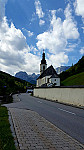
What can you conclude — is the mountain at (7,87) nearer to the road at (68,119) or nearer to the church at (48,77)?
the road at (68,119)

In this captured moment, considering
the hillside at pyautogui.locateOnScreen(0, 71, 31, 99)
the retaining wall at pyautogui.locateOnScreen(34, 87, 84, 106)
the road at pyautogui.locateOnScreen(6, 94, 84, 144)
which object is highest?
the hillside at pyautogui.locateOnScreen(0, 71, 31, 99)

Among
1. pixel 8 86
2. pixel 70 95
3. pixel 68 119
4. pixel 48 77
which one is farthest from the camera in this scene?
pixel 48 77

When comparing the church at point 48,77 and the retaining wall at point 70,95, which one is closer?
the retaining wall at point 70,95

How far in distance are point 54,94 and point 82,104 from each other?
9287 millimetres

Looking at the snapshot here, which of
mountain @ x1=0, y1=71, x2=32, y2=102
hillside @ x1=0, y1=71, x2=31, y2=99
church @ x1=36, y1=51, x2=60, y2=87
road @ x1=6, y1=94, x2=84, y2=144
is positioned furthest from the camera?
church @ x1=36, y1=51, x2=60, y2=87

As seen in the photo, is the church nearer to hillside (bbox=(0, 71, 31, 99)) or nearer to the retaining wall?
hillside (bbox=(0, 71, 31, 99))

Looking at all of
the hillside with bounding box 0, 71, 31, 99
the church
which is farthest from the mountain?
the church

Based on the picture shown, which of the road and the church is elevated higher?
the church

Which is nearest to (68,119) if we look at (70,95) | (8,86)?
(70,95)

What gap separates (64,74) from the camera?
10975 centimetres

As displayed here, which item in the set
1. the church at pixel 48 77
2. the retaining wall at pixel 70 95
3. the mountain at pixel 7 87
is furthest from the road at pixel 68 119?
the church at pixel 48 77

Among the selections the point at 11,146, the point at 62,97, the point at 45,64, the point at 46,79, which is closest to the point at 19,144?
the point at 11,146

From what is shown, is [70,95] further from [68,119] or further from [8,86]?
[8,86]

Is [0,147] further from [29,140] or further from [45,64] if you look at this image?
[45,64]
